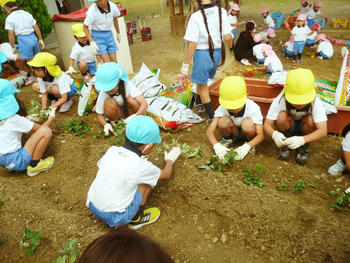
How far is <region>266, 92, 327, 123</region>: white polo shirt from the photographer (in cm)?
247

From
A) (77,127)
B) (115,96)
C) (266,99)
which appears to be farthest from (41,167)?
(266,99)

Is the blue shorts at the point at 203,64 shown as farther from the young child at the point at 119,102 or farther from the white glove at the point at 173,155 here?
the white glove at the point at 173,155

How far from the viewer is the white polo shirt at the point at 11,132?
2.55 meters

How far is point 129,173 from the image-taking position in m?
1.82

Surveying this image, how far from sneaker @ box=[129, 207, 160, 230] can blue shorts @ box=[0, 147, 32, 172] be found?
4.67 ft

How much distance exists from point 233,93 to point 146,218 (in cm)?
134

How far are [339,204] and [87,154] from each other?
2.56 m

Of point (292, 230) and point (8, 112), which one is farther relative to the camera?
point (8, 112)

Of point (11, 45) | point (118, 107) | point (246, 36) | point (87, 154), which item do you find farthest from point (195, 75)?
point (11, 45)

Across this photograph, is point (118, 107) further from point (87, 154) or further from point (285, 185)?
point (285, 185)

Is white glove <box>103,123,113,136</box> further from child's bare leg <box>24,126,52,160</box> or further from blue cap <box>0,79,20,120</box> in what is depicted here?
blue cap <box>0,79,20,120</box>

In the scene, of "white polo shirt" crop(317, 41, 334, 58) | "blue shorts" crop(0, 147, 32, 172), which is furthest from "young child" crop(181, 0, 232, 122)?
"white polo shirt" crop(317, 41, 334, 58)

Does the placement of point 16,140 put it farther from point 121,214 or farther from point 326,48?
point 326,48

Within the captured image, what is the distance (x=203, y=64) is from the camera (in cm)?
310
